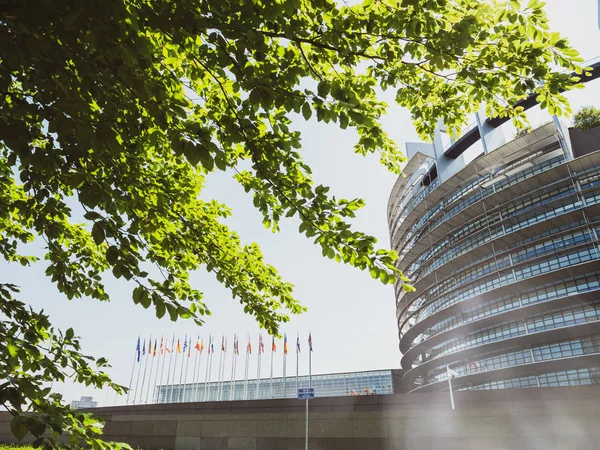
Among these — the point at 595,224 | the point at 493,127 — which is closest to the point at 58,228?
the point at 595,224

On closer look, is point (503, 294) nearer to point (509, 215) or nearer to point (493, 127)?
point (509, 215)

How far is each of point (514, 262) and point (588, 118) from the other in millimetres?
16692

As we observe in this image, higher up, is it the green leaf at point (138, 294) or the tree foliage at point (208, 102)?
the tree foliage at point (208, 102)

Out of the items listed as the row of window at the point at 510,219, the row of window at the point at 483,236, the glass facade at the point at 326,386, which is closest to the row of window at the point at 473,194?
the row of window at the point at 510,219

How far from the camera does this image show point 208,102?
4824 millimetres

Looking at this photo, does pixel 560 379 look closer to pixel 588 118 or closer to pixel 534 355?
pixel 534 355

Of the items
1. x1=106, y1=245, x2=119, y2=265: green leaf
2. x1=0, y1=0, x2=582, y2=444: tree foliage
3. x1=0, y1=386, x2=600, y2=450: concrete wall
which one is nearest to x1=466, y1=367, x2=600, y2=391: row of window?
x1=0, y1=386, x2=600, y2=450: concrete wall

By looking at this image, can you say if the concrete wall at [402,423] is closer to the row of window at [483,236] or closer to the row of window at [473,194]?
the row of window at [483,236]

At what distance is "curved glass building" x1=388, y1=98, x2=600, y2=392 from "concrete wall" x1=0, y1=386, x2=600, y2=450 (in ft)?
43.9

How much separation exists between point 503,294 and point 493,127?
1813 centimetres

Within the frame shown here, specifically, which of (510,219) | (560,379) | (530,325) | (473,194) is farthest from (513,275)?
(560,379)

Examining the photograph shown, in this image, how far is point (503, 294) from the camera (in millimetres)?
37656

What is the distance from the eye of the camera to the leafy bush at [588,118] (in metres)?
39.8

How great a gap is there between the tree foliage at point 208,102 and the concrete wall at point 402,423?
49.4 ft
